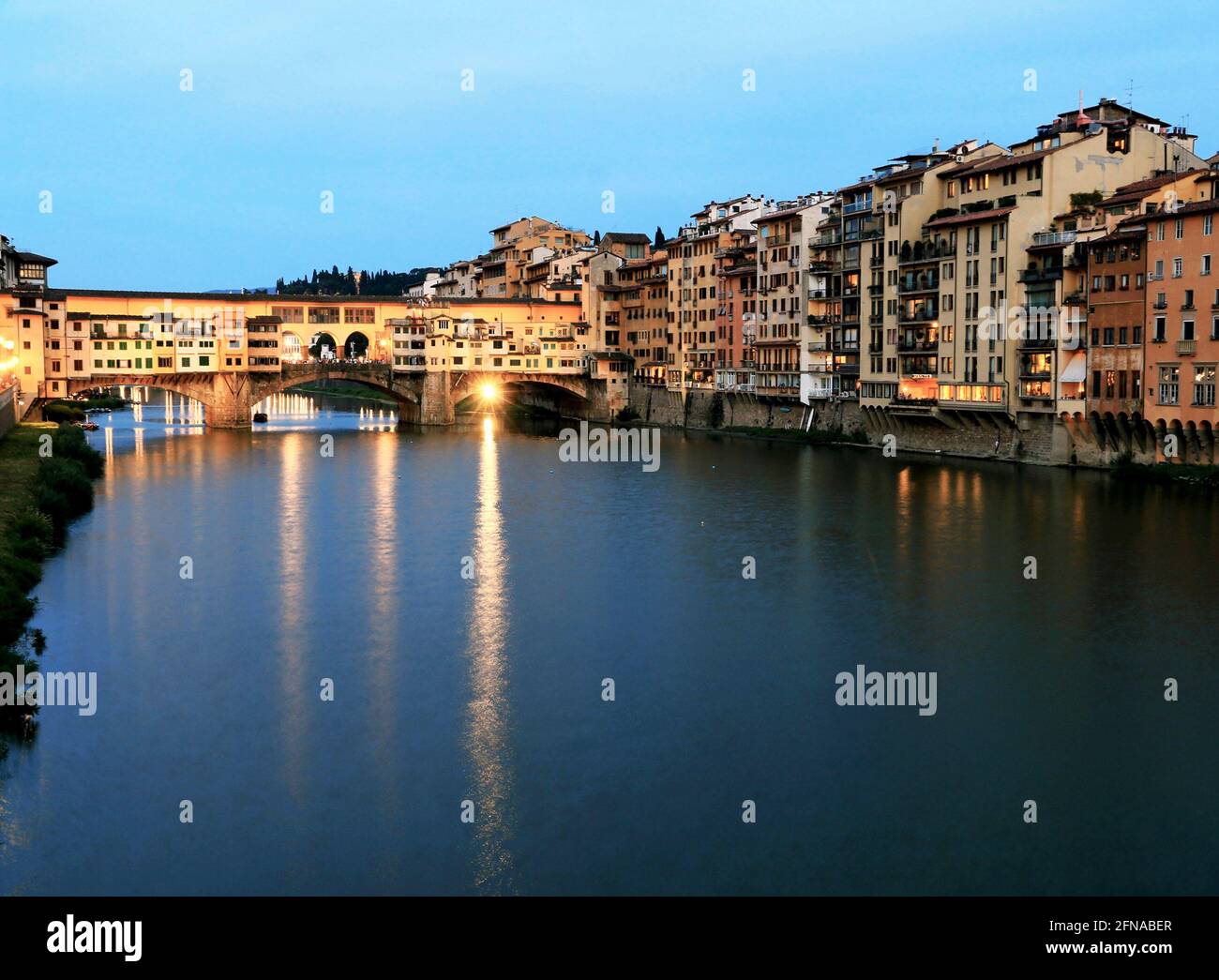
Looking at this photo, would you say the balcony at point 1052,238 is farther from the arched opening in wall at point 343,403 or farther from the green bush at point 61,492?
the arched opening in wall at point 343,403

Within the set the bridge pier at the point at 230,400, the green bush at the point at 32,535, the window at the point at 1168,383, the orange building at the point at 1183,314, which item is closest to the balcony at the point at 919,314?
the orange building at the point at 1183,314

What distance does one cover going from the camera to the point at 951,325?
53.9m

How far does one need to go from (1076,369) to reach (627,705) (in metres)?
32.5

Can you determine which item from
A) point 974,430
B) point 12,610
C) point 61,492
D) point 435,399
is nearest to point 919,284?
point 974,430

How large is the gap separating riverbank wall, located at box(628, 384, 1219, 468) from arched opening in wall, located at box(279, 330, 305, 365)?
89.9 ft

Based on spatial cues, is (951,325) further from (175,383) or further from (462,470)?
(175,383)

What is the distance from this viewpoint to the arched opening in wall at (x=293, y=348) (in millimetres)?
86125

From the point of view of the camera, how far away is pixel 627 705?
65.8 feet

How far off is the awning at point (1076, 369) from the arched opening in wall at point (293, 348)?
5298 cm

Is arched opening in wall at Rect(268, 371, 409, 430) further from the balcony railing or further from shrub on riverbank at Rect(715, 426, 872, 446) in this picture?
the balcony railing

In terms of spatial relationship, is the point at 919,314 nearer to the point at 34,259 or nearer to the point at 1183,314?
the point at 1183,314

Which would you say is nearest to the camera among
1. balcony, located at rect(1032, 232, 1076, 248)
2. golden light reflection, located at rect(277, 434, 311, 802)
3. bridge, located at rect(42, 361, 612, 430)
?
golden light reflection, located at rect(277, 434, 311, 802)

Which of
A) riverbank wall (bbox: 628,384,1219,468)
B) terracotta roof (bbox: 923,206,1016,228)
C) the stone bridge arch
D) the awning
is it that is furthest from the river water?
the stone bridge arch

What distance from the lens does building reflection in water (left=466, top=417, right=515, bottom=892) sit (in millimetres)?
14648
